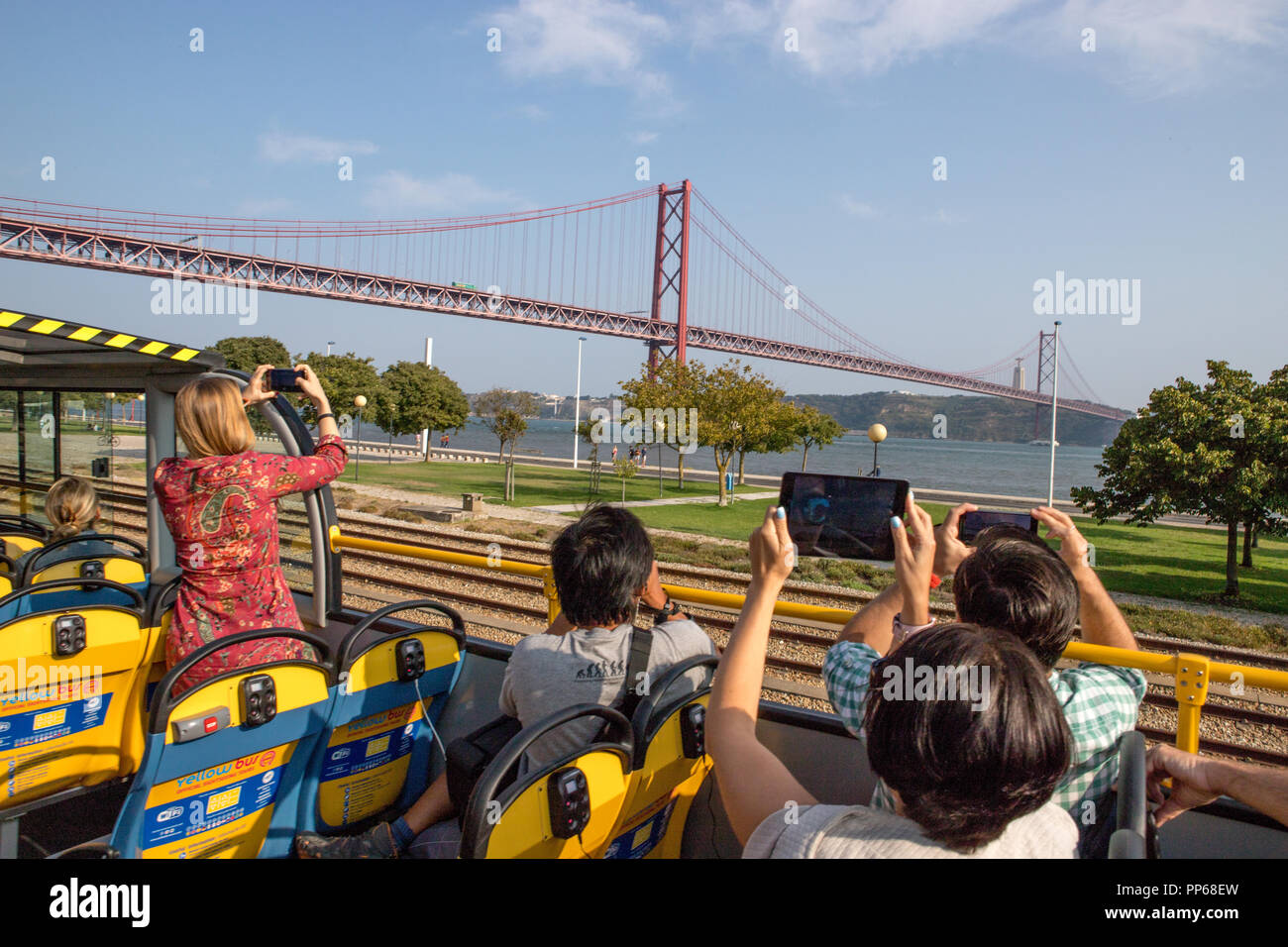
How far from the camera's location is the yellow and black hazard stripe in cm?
365

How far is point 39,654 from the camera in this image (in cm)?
277

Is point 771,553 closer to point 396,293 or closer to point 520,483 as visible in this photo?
point 520,483

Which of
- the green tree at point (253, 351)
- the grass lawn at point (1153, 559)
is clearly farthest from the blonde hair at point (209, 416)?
the green tree at point (253, 351)

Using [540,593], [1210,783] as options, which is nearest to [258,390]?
[1210,783]

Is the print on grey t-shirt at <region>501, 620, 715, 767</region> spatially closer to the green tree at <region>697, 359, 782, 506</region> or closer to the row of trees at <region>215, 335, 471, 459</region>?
the green tree at <region>697, 359, 782, 506</region>

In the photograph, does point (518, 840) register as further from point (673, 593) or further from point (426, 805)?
point (673, 593)

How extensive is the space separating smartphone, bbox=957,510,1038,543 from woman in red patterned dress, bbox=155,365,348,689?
2.03 m

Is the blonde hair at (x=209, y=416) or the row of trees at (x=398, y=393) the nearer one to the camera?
the blonde hair at (x=209, y=416)

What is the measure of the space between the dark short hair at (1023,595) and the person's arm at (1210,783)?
0.26 m

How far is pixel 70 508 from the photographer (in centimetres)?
470

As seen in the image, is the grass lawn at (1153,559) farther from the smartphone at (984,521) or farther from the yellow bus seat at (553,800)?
the yellow bus seat at (553,800)

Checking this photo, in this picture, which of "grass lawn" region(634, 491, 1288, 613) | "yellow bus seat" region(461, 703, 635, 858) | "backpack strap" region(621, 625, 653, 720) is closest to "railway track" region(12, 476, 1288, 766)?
"grass lawn" region(634, 491, 1288, 613)

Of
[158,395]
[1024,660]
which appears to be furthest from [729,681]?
[158,395]

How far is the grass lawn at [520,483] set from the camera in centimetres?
2667
